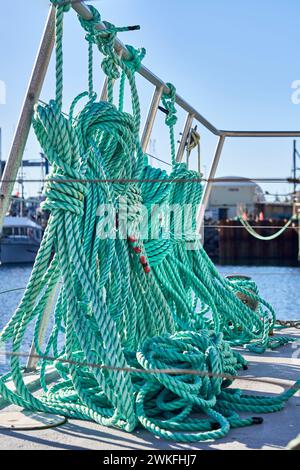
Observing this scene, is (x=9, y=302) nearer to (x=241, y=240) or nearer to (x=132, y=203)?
(x=132, y=203)

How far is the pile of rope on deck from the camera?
9.16 feet

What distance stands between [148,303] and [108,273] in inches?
14.5

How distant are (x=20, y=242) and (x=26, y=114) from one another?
1186 inches

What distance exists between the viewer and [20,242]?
107 feet

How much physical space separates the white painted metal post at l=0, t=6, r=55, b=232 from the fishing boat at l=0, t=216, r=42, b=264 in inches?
1135

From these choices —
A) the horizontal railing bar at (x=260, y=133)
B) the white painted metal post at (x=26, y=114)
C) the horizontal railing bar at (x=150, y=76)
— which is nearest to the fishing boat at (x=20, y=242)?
the horizontal railing bar at (x=260, y=133)

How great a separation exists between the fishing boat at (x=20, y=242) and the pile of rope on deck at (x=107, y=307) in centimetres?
2865

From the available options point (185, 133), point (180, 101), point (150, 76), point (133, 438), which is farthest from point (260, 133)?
point (133, 438)

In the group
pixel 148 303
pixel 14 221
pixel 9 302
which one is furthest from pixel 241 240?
pixel 148 303

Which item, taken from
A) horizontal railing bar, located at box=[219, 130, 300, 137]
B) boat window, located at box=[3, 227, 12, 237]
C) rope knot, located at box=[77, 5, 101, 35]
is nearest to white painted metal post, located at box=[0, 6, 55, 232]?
rope knot, located at box=[77, 5, 101, 35]

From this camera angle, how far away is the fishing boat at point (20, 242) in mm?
32156

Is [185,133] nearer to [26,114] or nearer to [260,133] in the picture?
[260,133]

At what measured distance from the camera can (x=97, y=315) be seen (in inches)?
110

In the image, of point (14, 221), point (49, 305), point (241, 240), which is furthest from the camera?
point (241, 240)
